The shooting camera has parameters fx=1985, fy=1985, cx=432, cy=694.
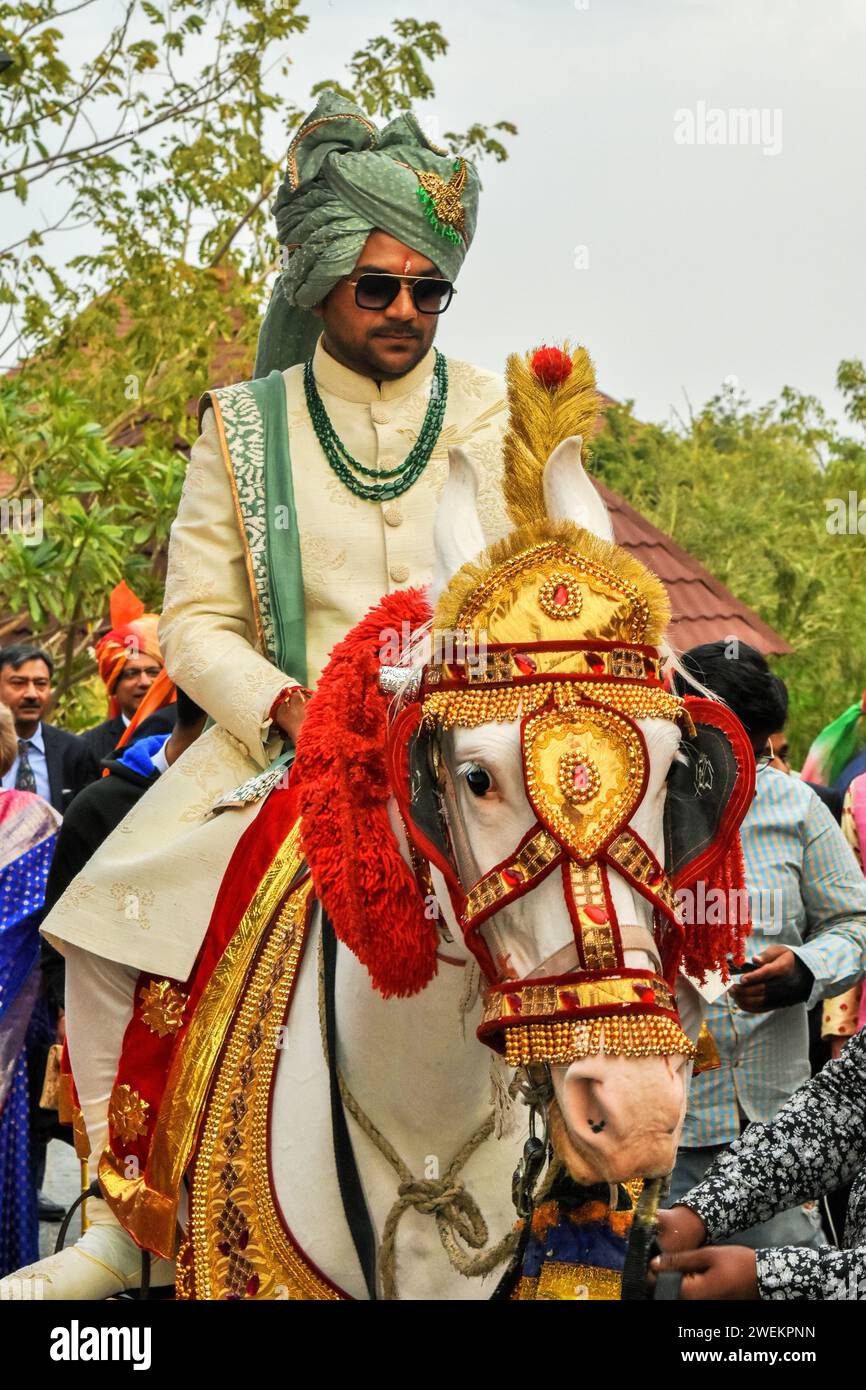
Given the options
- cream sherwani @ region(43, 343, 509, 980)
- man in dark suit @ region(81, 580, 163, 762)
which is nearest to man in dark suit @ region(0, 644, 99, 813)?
man in dark suit @ region(81, 580, 163, 762)

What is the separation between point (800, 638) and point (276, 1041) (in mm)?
17549

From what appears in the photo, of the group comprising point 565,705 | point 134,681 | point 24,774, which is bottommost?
point 565,705

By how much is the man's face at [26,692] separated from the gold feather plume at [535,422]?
6.75 m

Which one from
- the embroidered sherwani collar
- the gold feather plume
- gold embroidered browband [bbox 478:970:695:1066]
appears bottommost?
gold embroidered browband [bbox 478:970:695:1066]

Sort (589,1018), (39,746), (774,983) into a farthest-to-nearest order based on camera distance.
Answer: (39,746) < (774,983) < (589,1018)

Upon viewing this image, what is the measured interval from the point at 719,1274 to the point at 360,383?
2.36 meters

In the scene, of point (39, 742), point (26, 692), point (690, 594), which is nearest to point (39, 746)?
point (39, 742)

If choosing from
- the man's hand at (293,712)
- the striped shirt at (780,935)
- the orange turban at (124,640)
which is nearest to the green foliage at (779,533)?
the orange turban at (124,640)

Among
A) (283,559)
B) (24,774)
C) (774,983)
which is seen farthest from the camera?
(24,774)

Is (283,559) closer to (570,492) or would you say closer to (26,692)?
(570,492)

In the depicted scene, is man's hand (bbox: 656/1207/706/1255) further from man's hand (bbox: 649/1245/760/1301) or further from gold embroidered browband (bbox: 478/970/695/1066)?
gold embroidered browband (bbox: 478/970/695/1066)

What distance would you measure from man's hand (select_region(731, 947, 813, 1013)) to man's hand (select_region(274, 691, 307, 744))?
1645mm

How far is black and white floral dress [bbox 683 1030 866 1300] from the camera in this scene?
3.60 m

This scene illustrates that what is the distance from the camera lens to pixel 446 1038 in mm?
3521
